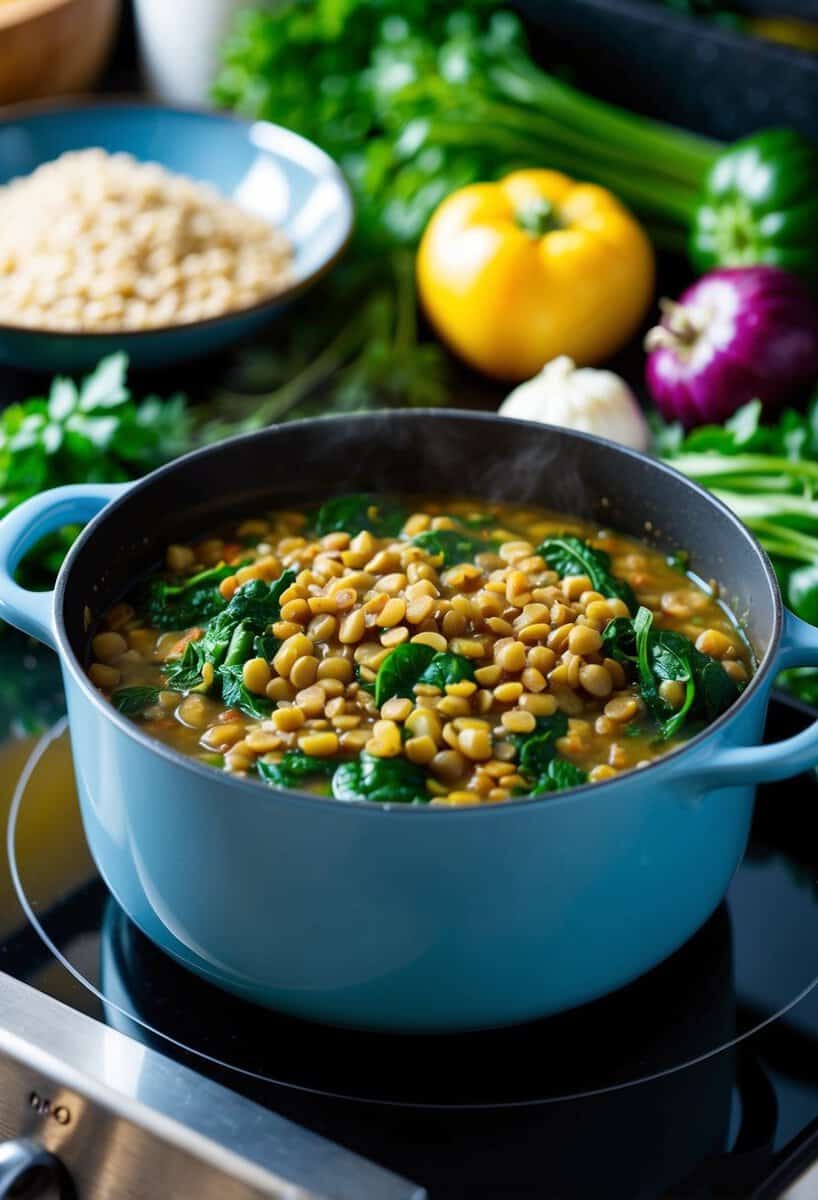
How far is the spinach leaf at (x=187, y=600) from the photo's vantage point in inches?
52.5

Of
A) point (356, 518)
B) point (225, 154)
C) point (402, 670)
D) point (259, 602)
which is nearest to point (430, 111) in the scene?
point (225, 154)

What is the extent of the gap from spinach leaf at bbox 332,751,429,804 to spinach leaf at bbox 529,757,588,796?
0.09m

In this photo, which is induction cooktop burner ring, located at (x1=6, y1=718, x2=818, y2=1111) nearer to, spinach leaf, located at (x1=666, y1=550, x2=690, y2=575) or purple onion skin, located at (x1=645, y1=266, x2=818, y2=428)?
spinach leaf, located at (x1=666, y1=550, x2=690, y2=575)

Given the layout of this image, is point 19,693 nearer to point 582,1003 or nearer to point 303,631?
point 303,631

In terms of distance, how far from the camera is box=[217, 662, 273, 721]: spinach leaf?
119cm

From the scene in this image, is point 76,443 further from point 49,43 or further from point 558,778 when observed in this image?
point 49,43

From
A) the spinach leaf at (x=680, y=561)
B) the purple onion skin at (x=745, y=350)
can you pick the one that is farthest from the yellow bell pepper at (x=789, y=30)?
the spinach leaf at (x=680, y=561)

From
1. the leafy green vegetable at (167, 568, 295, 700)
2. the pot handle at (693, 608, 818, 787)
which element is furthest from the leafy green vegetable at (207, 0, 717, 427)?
the pot handle at (693, 608, 818, 787)

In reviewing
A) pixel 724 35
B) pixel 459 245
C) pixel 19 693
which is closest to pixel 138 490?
pixel 19 693

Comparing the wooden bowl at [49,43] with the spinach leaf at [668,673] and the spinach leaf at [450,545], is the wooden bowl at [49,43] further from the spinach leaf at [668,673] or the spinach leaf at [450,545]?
the spinach leaf at [668,673]

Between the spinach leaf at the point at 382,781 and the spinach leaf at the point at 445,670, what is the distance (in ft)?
0.30

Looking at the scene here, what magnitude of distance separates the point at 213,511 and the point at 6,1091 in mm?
594

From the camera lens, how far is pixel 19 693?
5.06 ft

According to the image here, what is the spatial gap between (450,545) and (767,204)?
985 millimetres
